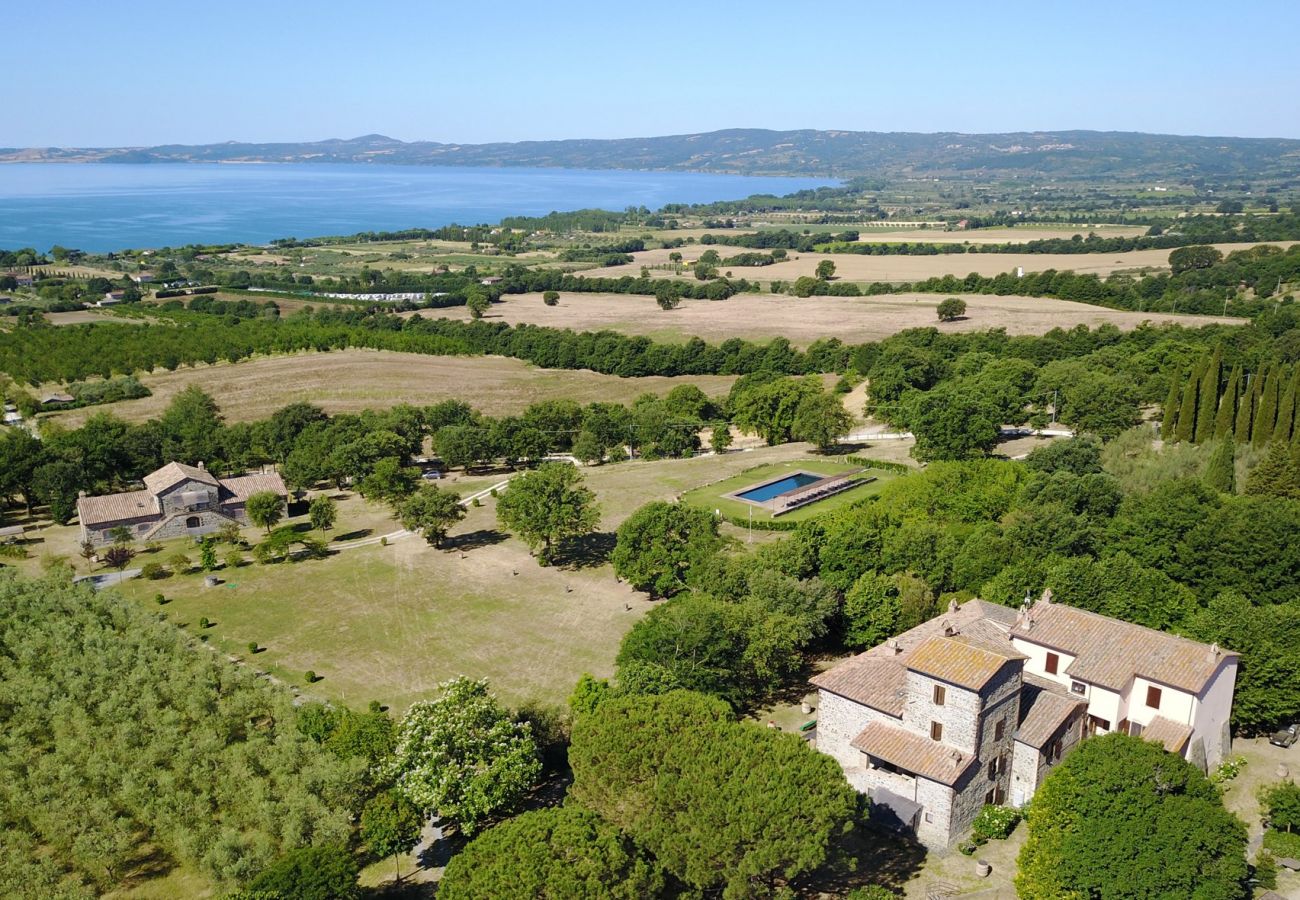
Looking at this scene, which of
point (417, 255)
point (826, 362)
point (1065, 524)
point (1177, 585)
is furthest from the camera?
point (417, 255)

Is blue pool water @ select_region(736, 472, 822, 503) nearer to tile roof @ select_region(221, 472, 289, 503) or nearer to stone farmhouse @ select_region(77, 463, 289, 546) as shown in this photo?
tile roof @ select_region(221, 472, 289, 503)

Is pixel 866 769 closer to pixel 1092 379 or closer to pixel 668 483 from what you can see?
pixel 668 483

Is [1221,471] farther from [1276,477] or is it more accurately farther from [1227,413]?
[1227,413]

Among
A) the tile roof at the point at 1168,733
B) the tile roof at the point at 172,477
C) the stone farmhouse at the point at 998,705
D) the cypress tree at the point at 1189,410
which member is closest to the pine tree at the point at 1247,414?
the cypress tree at the point at 1189,410

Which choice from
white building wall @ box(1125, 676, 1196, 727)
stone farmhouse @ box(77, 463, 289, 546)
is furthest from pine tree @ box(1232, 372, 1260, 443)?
stone farmhouse @ box(77, 463, 289, 546)

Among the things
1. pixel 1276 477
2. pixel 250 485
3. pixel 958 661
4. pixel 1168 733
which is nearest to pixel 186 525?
pixel 250 485

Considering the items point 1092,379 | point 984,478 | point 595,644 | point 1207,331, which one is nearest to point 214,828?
point 595,644

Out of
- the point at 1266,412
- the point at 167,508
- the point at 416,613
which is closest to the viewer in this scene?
the point at 416,613

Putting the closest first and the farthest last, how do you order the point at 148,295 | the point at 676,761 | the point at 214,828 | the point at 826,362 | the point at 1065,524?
1. the point at 676,761
2. the point at 214,828
3. the point at 1065,524
4. the point at 826,362
5. the point at 148,295
